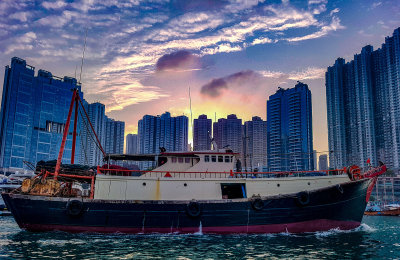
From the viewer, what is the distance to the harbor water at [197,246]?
1161 centimetres

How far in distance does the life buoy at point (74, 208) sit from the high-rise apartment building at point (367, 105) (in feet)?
237

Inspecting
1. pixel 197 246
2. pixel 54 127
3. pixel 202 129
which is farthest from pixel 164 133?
pixel 197 246

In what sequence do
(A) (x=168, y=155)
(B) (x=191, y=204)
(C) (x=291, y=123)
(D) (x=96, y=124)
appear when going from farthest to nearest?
1. (D) (x=96, y=124)
2. (C) (x=291, y=123)
3. (A) (x=168, y=155)
4. (B) (x=191, y=204)

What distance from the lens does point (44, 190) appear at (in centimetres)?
1617

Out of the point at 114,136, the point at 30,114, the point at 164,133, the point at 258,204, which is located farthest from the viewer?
the point at 114,136

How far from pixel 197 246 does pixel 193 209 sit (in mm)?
3001

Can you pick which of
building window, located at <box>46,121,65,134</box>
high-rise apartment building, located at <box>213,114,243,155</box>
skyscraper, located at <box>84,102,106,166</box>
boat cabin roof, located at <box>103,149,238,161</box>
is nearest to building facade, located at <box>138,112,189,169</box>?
high-rise apartment building, located at <box>213,114,243,155</box>

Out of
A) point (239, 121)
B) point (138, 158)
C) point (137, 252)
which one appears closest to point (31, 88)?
point (239, 121)

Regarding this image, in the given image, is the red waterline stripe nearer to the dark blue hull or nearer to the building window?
the dark blue hull

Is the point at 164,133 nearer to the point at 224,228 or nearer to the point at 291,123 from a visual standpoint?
the point at 291,123

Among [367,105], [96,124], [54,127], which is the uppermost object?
[367,105]

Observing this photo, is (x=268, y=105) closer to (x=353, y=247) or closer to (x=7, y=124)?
(x=7, y=124)

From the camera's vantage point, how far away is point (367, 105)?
83.2 metres

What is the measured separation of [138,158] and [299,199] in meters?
10.0
